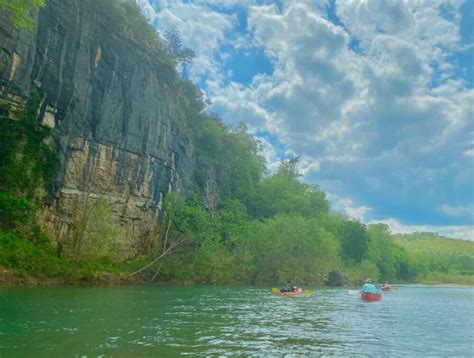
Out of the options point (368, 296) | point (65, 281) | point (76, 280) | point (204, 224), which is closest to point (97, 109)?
point (76, 280)

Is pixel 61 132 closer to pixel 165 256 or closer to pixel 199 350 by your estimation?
pixel 165 256

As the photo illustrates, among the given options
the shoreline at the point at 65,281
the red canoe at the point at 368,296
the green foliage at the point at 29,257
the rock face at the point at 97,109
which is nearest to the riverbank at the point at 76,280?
the shoreline at the point at 65,281

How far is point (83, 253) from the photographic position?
113ft

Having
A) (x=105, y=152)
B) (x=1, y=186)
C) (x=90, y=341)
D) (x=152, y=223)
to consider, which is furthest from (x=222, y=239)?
(x=90, y=341)

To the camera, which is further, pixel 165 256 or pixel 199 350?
pixel 165 256

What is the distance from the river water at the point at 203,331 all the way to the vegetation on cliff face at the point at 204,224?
10.5 meters

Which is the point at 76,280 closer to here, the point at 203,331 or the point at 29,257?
the point at 29,257

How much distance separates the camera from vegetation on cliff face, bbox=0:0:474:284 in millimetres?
31922

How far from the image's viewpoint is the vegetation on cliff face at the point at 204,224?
31922mm

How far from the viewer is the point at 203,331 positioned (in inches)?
573

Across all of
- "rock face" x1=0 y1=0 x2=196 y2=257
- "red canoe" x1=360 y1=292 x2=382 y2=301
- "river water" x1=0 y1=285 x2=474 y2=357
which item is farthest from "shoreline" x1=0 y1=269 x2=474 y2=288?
"red canoe" x1=360 y1=292 x2=382 y2=301

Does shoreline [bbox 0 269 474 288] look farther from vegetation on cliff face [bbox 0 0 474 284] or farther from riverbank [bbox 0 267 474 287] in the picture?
vegetation on cliff face [bbox 0 0 474 284]

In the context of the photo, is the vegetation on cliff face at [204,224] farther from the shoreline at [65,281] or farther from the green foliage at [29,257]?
the shoreline at [65,281]

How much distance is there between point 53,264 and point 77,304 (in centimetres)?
1299
